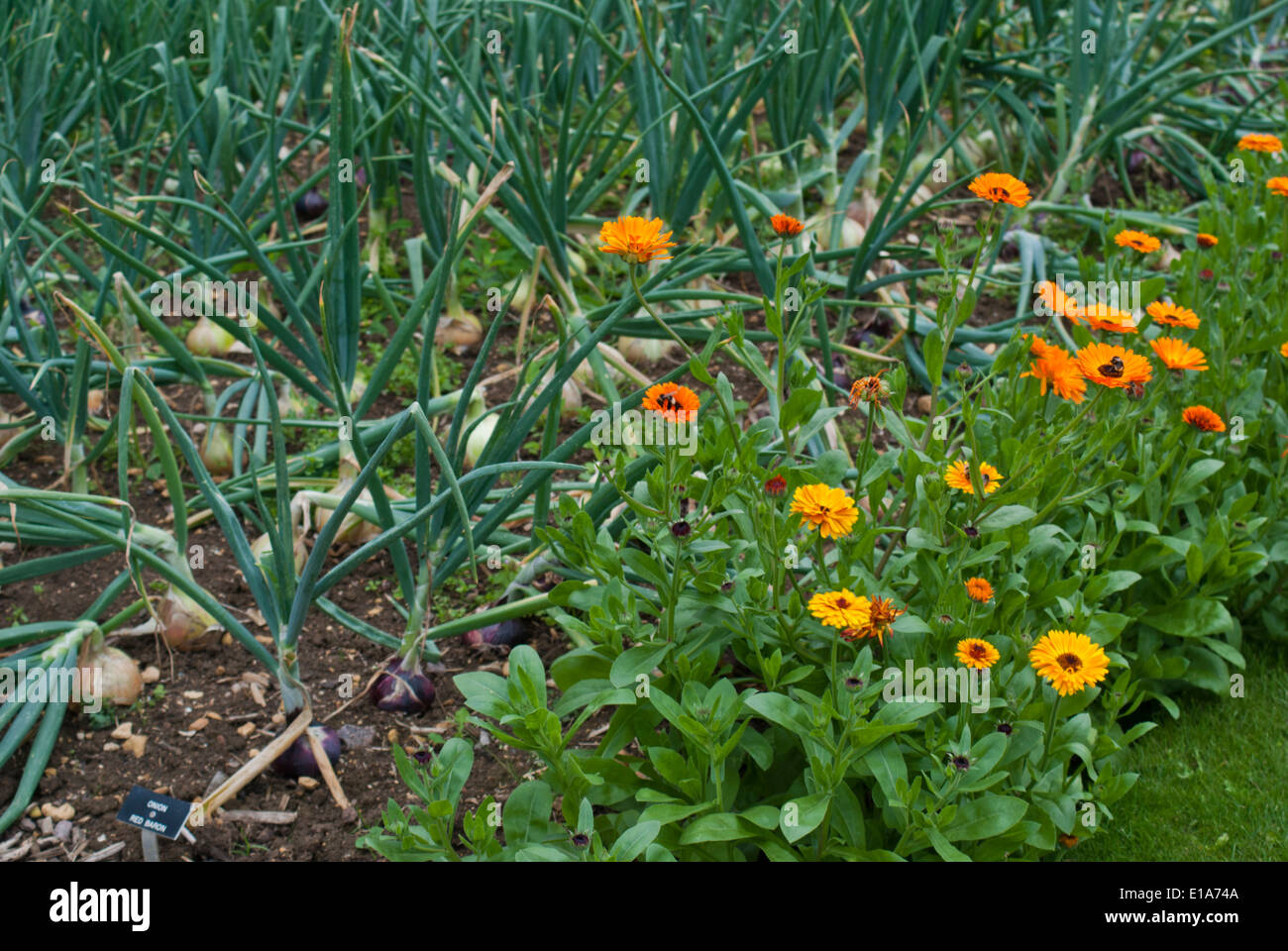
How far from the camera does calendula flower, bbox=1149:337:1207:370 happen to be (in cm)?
178

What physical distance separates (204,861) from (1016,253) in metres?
2.74

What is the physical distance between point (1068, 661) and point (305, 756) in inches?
43.3

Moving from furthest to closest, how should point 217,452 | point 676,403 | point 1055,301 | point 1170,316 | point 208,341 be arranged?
point 208,341, point 217,452, point 1170,316, point 1055,301, point 676,403

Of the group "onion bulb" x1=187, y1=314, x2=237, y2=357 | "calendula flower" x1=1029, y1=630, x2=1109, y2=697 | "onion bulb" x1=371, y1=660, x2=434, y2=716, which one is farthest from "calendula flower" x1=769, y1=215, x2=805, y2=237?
"onion bulb" x1=187, y1=314, x2=237, y2=357

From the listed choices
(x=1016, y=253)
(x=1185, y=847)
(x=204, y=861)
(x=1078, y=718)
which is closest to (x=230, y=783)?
(x=204, y=861)

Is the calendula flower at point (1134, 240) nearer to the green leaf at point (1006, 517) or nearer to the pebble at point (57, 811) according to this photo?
the green leaf at point (1006, 517)

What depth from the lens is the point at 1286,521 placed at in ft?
6.93

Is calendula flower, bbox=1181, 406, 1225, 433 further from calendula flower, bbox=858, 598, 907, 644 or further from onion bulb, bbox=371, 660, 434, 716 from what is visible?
onion bulb, bbox=371, 660, 434, 716

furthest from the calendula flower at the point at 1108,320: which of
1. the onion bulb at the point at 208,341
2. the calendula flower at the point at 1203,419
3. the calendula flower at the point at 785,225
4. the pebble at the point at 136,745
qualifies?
the onion bulb at the point at 208,341

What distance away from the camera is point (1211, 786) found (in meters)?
1.89

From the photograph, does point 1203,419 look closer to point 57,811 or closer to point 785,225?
point 785,225

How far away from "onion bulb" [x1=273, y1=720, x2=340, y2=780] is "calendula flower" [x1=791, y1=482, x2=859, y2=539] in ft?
2.72

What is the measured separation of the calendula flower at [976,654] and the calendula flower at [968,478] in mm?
218

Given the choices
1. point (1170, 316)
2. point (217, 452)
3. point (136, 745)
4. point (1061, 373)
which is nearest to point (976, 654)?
point (1061, 373)
